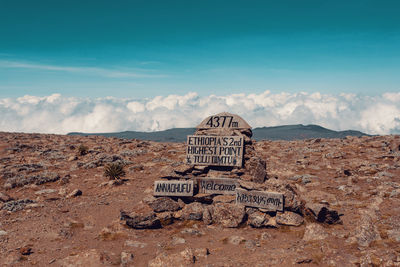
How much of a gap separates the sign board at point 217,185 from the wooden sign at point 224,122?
2977 mm

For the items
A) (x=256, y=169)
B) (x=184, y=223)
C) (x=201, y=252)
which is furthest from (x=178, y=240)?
(x=256, y=169)

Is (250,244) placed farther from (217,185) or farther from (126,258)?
(126,258)

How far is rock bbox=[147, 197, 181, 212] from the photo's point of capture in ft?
48.4

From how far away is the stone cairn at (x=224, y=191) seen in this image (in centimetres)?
1340

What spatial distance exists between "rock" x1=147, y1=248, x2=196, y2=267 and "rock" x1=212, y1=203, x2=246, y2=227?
3.41 meters

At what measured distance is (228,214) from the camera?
1385 centimetres

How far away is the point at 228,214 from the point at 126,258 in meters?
5.06

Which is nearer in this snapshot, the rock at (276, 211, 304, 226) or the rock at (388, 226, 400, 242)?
the rock at (388, 226, 400, 242)

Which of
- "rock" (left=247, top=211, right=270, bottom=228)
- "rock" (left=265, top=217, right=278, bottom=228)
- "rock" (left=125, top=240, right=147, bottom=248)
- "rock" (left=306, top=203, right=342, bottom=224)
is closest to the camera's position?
"rock" (left=125, top=240, right=147, bottom=248)

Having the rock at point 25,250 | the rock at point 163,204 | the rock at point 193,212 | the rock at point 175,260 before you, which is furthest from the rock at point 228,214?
the rock at point 25,250

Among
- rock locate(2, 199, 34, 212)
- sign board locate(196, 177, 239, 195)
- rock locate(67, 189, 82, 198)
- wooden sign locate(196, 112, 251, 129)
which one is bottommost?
rock locate(2, 199, 34, 212)

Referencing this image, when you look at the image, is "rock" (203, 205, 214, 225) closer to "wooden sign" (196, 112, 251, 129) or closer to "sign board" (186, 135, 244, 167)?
"sign board" (186, 135, 244, 167)

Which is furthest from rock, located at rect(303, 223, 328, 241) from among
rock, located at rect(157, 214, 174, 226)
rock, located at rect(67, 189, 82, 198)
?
rock, located at rect(67, 189, 82, 198)

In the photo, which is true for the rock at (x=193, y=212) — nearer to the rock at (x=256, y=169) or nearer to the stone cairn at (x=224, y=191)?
the stone cairn at (x=224, y=191)
